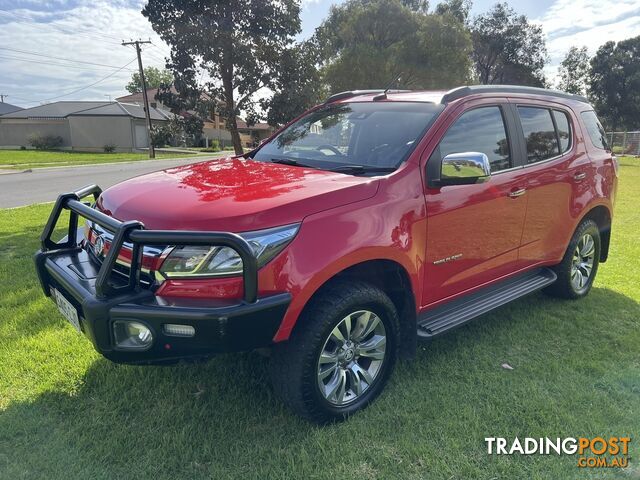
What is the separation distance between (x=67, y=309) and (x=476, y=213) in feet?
8.55

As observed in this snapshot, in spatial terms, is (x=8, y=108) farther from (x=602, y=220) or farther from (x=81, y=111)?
(x=602, y=220)

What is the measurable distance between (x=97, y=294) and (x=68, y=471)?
883mm

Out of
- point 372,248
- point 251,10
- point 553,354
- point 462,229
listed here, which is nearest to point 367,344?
point 372,248

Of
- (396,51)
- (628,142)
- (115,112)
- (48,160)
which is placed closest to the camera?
(396,51)

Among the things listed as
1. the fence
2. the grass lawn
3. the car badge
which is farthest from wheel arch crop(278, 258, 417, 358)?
the fence

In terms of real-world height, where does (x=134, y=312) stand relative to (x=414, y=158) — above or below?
below

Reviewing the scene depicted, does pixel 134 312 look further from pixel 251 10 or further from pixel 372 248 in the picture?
pixel 251 10

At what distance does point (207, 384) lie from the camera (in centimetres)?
310

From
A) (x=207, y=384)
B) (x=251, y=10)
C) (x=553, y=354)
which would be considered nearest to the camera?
(x=207, y=384)

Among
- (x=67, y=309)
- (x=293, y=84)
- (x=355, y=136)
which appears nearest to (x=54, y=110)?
(x=293, y=84)

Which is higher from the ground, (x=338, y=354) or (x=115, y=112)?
(x=115, y=112)

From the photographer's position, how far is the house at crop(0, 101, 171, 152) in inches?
1700

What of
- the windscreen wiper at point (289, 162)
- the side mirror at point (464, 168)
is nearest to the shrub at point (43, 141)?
the windscreen wiper at point (289, 162)

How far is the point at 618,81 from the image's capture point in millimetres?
42812
